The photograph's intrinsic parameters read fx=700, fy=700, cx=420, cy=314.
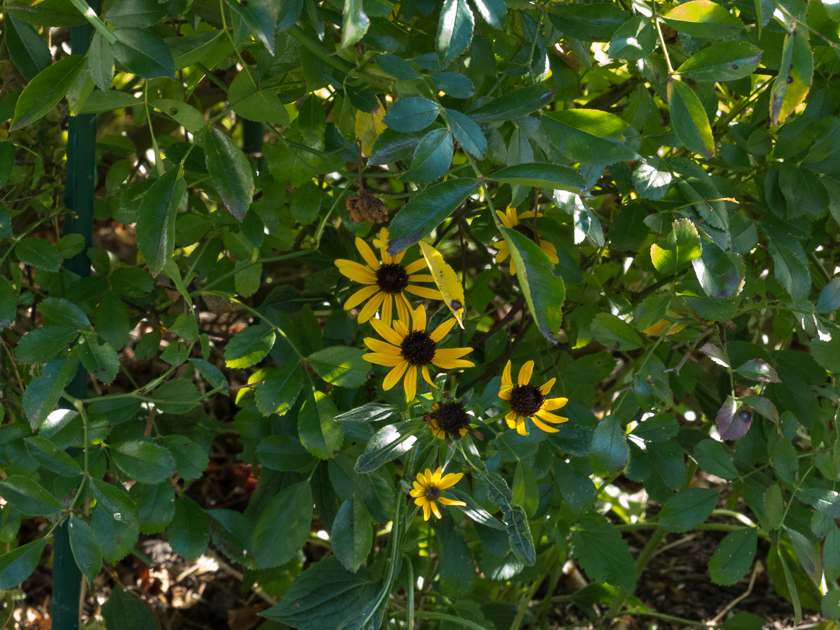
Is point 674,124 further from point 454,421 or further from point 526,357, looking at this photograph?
point 526,357

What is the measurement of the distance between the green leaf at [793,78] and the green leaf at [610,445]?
13.4 inches

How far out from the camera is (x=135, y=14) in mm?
565

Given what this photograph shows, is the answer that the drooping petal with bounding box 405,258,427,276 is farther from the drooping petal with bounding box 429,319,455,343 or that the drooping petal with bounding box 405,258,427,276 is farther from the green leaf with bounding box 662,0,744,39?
the green leaf with bounding box 662,0,744,39

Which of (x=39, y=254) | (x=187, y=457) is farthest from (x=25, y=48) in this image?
(x=187, y=457)

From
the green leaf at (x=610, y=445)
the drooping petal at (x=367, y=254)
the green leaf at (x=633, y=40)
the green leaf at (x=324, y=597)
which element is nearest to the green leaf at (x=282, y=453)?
the green leaf at (x=324, y=597)

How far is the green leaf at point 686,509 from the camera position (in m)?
0.85

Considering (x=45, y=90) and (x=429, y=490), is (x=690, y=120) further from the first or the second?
(x=45, y=90)

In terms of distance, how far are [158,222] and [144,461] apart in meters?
0.29

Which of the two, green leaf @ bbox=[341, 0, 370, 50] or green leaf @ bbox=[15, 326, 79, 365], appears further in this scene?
green leaf @ bbox=[15, 326, 79, 365]

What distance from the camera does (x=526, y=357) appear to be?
36.7 inches

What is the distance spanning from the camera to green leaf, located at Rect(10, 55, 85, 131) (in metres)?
0.58

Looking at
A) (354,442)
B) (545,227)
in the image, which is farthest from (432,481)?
(545,227)

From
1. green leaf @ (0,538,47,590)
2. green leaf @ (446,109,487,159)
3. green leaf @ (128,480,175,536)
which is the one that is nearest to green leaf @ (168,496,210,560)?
green leaf @ (128,480,175,536)

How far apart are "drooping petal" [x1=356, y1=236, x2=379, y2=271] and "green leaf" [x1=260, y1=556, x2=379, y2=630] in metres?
0.36
